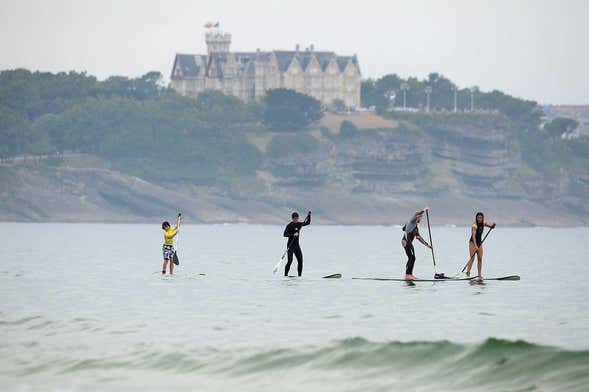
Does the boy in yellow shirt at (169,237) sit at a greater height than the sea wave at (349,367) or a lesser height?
greater

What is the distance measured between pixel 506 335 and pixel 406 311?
5.16 meters

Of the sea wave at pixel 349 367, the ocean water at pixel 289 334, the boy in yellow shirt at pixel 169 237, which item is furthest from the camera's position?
the boy in yellow shirt at pixel 169 237

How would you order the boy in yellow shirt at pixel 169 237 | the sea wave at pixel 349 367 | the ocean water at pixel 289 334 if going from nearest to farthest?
the sea wave at pixel 349 367 → the ocean water at pixel 289 334 → the boy in yellow shirt at pixel 169 237

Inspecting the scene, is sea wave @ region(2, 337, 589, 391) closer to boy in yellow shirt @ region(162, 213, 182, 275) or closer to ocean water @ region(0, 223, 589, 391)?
ocean water @ region(0, 223, 589, 391)

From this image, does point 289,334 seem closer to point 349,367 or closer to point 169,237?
point 349,367

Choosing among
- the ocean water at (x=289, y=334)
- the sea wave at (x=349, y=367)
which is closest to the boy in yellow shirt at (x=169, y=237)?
the ocean water at (x=289, y=334)

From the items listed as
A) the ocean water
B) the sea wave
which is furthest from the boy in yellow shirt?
the sea wave

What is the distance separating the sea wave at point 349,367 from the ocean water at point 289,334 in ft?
0.11

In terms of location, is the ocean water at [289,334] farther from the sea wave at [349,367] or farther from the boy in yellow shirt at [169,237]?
the boy in yellow shirt at [169,237]

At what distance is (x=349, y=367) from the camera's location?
24875 millimetres

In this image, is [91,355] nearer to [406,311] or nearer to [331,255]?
[406,311]

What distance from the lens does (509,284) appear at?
42.9 m

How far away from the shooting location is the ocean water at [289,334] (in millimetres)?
23797

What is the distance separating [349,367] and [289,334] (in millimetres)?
4180
